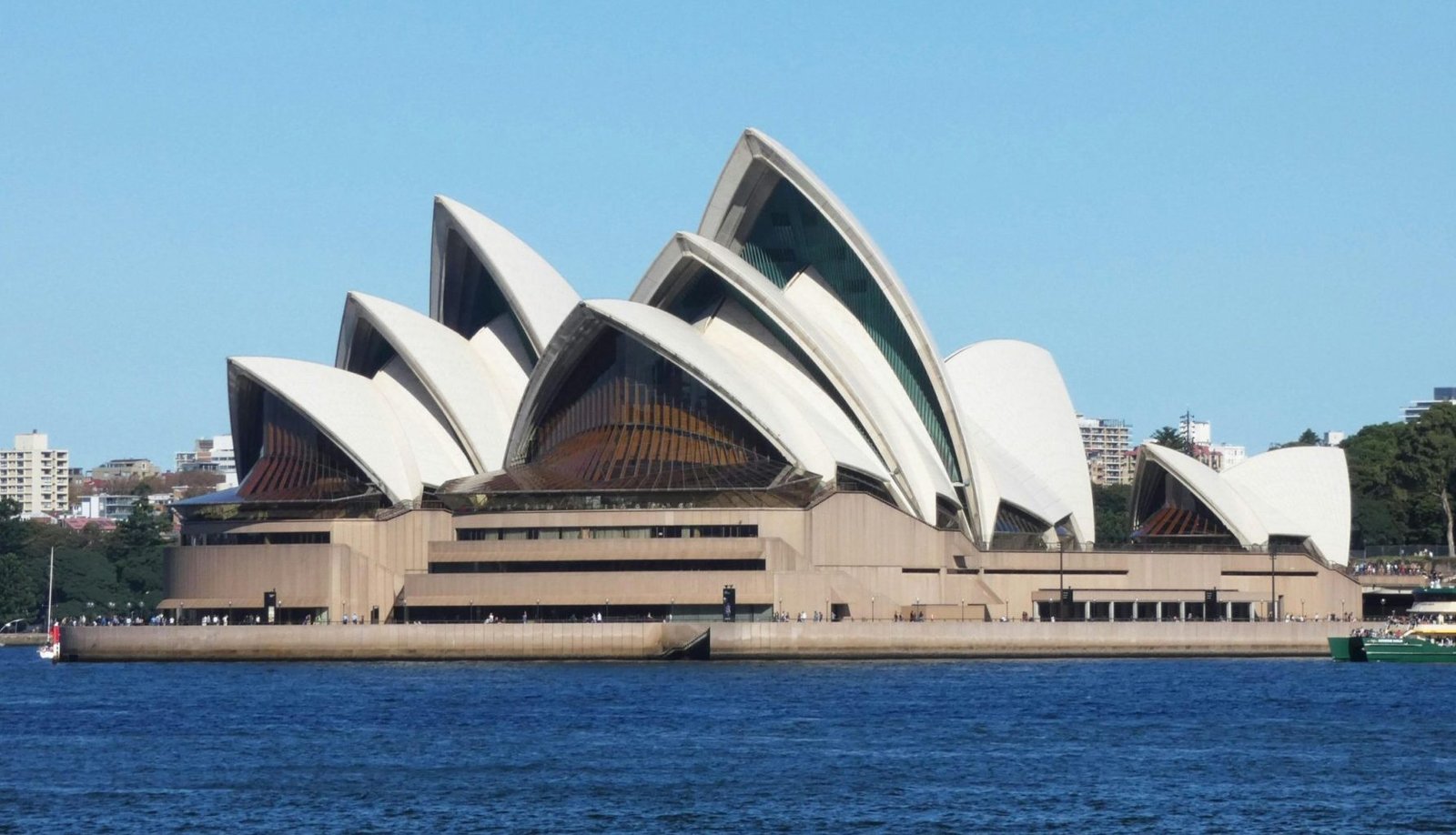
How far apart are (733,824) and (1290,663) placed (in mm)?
50031

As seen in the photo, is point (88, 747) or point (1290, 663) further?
point (1290, 663)

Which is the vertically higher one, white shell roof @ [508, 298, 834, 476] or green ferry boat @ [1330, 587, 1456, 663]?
white shell roof @ [508, 298, 834, 476]

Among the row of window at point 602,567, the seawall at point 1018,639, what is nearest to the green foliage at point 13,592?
the row of window at point 602,567

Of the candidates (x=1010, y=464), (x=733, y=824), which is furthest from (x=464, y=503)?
(x=733, y=824)

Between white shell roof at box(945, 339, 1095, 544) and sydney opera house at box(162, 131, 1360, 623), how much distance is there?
1.32 metres

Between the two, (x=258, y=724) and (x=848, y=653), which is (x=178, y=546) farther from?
(x=258, y=724)

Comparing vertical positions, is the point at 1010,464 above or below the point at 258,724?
above

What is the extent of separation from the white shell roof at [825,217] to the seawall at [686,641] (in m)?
9.13

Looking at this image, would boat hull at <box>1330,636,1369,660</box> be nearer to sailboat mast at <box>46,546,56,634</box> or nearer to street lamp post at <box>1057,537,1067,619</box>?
street lamp post at <box>1057,537,1067,619</box>

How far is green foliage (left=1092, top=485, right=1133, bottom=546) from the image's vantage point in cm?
13950

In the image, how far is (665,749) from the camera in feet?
175

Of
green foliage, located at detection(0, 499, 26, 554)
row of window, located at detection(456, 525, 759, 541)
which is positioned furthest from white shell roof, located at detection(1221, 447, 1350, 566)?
green foliage, located at detection(0, 499, 26, 554)

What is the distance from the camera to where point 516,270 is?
96938mm

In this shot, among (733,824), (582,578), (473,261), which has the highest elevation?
(473,261)
